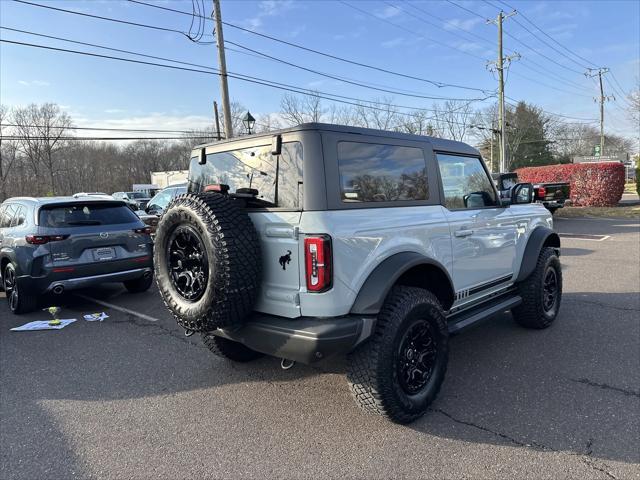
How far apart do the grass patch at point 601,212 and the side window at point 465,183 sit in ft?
53.9

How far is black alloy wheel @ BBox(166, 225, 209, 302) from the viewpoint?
9.30ft

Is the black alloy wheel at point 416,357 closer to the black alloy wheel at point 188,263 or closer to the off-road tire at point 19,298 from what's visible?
the black alloy wheel at point 188,263

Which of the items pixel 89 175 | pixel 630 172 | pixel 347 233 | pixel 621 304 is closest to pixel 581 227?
pixel 621 304

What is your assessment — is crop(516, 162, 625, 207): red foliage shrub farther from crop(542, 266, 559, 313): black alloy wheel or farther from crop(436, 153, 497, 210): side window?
crop(436, 153, 497, 210): side window

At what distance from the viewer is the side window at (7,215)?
255 inches

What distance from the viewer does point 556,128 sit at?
60.5 metres

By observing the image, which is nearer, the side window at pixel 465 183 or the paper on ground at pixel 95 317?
the side window at pixel 465 183

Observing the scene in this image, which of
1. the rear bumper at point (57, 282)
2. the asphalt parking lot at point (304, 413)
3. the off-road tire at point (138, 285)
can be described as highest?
the rear bumper at point (57, 282)

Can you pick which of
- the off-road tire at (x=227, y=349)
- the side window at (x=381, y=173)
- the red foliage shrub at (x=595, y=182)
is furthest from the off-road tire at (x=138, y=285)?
the red foliage shrub at (x=595, y=182)

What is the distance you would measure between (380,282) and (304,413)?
1.19 m

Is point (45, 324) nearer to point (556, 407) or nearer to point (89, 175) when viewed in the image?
point (556, 407)

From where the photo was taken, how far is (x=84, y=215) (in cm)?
614

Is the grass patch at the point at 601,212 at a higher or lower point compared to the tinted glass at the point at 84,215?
lower

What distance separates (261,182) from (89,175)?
261ft
